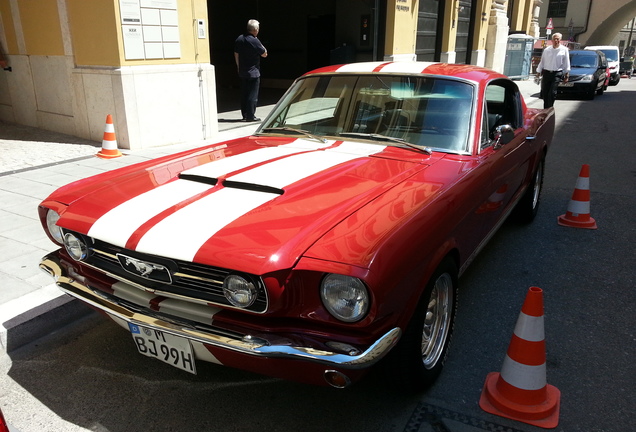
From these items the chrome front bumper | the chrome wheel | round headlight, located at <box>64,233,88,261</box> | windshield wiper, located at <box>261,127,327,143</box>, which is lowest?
the chrome wheel

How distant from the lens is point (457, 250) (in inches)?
112

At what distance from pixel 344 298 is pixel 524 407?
120 cm

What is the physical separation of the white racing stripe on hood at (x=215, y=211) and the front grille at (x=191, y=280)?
0.07 metres

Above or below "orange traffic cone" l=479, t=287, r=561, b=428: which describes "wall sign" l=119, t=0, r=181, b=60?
above

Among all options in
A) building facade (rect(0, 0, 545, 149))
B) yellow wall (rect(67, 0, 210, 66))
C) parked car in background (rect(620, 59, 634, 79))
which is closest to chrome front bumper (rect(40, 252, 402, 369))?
building facade (rect(0, 0, 545, 149))

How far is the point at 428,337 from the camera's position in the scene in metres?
2.81

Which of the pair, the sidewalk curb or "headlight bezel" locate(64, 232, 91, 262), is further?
the sidewalk curb

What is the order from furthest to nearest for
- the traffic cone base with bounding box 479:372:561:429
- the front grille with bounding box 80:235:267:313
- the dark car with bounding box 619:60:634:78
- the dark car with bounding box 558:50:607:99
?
the dark car with bounding box 619:60:634:78 < the dark car with bounding box 558:50:607:99 < the traffic cone base with bounding box 479:372:561:429 < the front grille with bounding box 80:235:267:313

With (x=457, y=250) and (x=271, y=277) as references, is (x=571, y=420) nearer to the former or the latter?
(x=457, y=250)

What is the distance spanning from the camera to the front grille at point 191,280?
2.15m

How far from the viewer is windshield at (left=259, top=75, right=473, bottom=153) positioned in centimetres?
342

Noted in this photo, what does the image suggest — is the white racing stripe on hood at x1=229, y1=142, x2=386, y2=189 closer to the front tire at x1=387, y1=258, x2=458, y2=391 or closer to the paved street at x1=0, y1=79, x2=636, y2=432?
the front tire at x1=387, y1=258, x2=458, y2=391

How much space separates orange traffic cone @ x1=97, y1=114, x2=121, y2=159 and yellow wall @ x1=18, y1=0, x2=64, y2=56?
74.7 inches

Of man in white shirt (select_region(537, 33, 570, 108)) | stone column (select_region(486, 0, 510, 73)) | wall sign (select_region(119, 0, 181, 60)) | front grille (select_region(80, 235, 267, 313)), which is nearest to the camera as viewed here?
front grille (select_region(80, 235, 267, 313))
